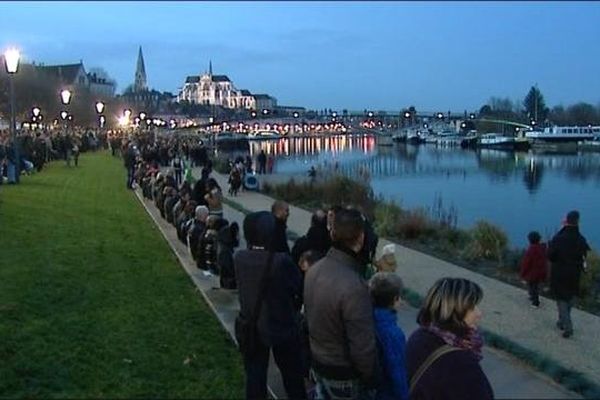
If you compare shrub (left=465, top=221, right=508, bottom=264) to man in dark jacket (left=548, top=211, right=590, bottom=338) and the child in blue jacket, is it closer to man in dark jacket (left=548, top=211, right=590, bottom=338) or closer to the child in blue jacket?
man in dark jacket (left=548, top=211, right=590, bottom=338)

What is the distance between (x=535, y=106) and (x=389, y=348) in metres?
155

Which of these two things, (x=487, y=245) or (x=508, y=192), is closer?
(x=487, y=245)

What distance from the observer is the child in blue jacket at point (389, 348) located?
4.77 meters

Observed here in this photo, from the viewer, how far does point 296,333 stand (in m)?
5.75

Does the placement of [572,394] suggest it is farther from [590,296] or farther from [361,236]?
[590,296]

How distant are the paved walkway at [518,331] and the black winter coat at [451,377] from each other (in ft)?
11.2

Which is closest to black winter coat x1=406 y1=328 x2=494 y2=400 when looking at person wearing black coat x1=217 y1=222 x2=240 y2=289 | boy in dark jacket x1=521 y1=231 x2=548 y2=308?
person wearing black coat x1=217 y1=222 x2=240 y2=289

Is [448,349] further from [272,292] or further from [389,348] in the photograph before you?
[272,292]

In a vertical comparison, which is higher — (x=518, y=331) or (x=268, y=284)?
(x=268, y=284)

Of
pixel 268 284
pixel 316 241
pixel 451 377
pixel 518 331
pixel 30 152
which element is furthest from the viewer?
pixel 30 152

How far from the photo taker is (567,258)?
→ 1001cm

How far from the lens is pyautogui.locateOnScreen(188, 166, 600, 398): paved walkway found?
7.71m

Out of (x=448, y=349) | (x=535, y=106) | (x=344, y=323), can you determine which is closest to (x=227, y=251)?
(x=344, y=323)

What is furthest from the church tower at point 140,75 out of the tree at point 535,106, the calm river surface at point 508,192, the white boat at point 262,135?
the calm river surface at point 508,192
